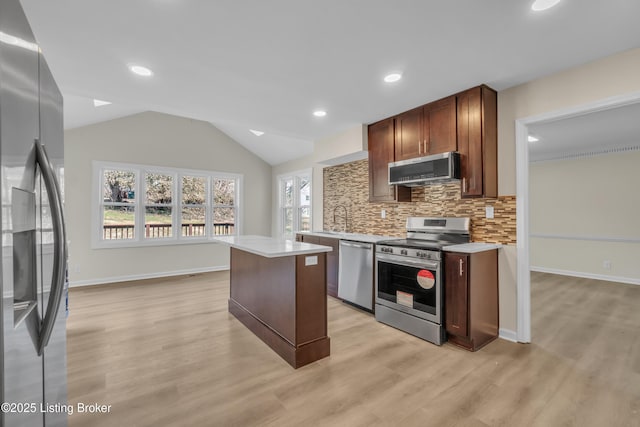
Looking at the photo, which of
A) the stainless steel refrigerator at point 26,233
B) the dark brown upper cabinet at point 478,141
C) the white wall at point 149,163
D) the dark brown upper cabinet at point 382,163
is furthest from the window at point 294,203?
the stainless steel refrigerator at point 26,233

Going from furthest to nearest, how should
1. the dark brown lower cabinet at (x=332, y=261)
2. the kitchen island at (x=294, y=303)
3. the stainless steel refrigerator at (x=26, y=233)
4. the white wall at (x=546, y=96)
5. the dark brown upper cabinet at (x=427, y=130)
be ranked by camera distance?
the dark brown lower cabinet at (x=332, y=261)
the dark brown upper cabinet at (x=427, y=130)
the kitchen island at (x=294, y=303)
the white wall at (x=546, y=96)
the stainless steel refrigerator at (x=26, y=233)

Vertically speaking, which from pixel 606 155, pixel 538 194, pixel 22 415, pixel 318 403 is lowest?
pixel 318 403

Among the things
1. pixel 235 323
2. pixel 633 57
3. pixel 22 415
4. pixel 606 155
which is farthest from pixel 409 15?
pixel 606 155

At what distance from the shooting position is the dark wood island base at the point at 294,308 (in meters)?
2.43

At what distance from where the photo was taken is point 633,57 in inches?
88.0

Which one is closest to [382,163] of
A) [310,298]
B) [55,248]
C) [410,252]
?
[410,252]

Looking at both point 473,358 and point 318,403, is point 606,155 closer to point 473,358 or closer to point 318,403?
point 473,358

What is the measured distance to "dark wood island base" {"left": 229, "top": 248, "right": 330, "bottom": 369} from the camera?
2.43m

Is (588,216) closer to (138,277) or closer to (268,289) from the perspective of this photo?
A: (268,289)

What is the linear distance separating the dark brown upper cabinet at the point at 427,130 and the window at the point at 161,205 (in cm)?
423

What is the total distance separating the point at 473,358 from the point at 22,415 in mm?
2808

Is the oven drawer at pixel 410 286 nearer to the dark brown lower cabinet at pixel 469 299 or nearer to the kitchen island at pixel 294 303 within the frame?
the dark brown lower cabinet at pixel 469 299

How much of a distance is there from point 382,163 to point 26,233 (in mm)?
3567

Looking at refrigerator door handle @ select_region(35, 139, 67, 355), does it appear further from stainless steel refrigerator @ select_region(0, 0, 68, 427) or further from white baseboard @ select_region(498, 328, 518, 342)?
white baseboard @ select_region(498, 328, 518, 342)
